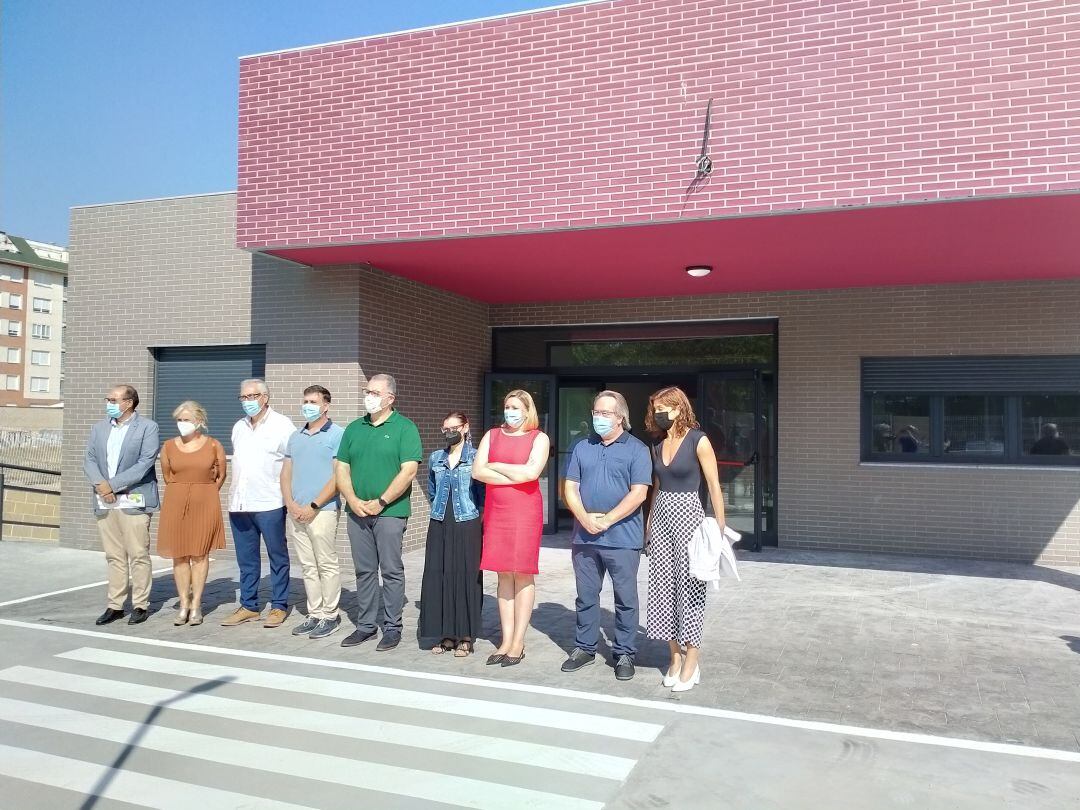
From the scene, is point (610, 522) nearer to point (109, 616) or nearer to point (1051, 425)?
point (109, 616)

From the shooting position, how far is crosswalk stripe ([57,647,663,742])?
15.0 feet

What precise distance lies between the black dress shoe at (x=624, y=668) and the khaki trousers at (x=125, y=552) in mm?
3954

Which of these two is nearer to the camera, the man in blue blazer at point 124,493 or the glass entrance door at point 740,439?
the man in blue blazer at point 124,493

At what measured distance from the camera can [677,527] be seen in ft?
17.2

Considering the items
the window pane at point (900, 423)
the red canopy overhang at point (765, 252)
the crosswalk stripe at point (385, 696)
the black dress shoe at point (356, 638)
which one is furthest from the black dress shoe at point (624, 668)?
the window pane at point (900, 423)

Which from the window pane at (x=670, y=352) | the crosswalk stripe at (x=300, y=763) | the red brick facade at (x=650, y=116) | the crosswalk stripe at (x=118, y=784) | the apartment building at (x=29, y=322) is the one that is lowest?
the crosswalk stripe at (x=118, y=784)

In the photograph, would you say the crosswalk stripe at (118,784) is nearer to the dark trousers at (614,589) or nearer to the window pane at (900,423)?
the dark trousers at (614,589)

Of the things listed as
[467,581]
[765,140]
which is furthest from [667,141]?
[467,581]

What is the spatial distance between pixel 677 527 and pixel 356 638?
8.60 feet

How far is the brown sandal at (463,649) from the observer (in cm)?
595

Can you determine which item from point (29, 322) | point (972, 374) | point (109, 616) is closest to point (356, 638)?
point (109, 616)

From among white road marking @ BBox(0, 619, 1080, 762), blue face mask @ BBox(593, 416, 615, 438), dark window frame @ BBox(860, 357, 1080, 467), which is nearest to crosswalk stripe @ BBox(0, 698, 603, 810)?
white road marking @ BBox(0, 619, 1080, 762)

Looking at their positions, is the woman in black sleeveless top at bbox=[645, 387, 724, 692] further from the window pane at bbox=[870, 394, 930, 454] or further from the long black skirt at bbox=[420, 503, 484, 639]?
the window pane at bbox=[870, 394, 930, 454]

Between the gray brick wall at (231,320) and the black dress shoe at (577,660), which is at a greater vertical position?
the gray brick wall at (231,320)
